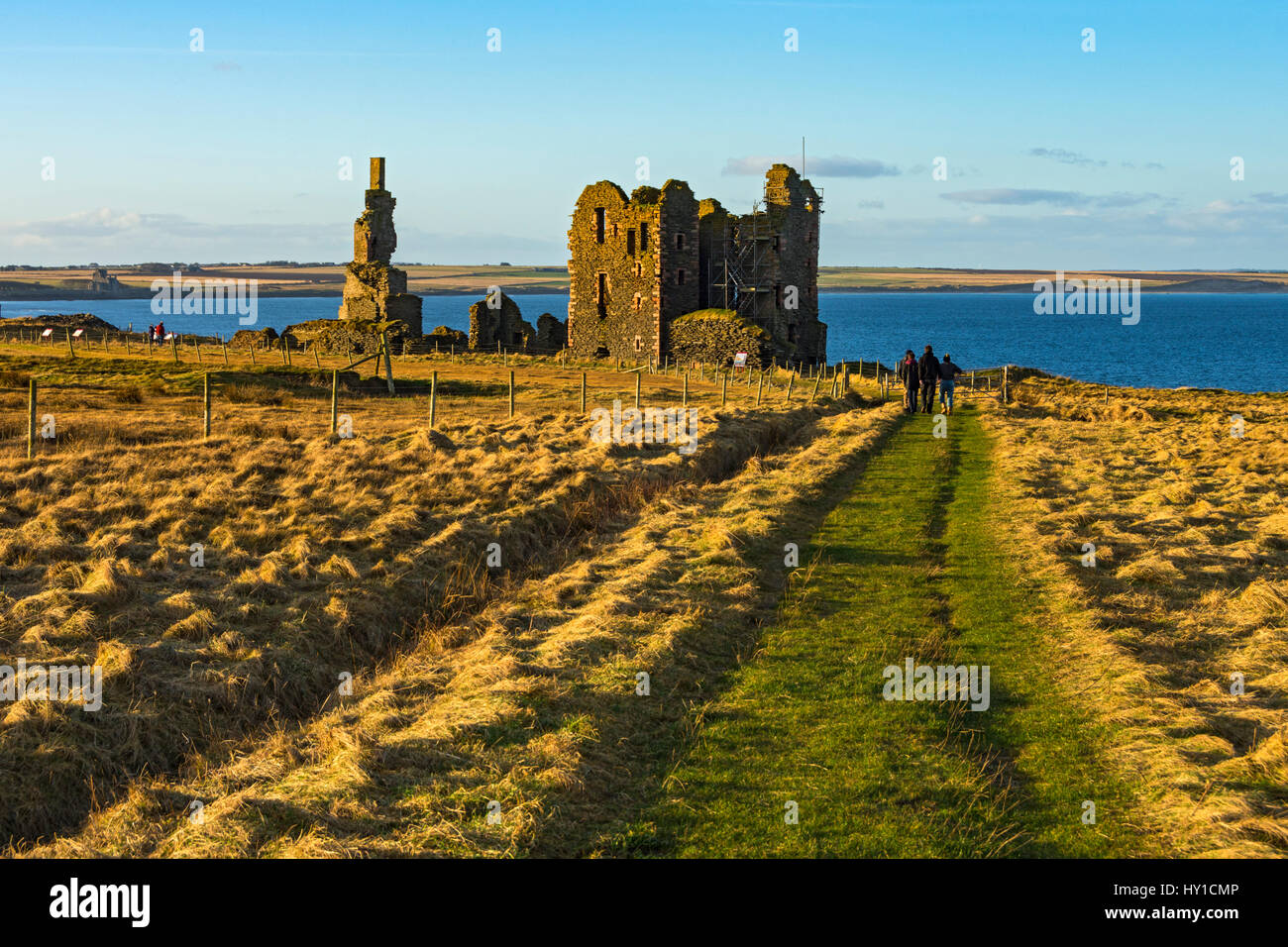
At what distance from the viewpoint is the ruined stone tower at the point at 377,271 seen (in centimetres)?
7312

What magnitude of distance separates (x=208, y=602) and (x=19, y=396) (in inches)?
1077

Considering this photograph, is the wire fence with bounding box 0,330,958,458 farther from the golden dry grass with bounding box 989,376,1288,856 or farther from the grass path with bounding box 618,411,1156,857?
the grass path with bounding box 618,411,1156,857

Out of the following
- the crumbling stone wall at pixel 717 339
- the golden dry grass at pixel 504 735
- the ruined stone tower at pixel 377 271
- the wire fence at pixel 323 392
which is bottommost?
the golden dry grass at pixel 504 735

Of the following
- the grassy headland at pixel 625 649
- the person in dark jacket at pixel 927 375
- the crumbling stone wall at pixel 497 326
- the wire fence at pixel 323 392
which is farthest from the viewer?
the crumbling stone wall at pixel 497 326

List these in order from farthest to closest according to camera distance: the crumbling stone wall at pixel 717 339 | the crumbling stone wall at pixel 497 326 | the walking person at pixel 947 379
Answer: the crumbling stone wall at pixel 497 326 < the crumbling stone wall at pixel 717 339 < the walking person at pixel 947 379

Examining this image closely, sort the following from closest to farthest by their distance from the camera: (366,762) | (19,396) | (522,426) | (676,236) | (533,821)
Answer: (533,821) → (366,762) → (522,426) → (19,396) → (676,236)

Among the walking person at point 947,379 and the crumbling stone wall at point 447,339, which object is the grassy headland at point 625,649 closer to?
the walking person at point 947,379

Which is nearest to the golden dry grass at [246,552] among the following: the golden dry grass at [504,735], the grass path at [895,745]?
the golden dry grass at [504,735]

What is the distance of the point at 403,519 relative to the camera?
19578 millimetres

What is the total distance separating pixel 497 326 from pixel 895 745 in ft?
229

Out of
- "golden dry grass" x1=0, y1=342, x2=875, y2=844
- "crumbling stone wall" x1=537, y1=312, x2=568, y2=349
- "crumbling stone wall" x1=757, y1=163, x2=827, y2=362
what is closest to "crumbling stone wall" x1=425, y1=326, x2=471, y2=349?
"crumbling stone wall" x1=537, y1=312, x2=568, y2=349

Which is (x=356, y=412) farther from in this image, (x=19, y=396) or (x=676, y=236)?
(x=676, y=236)

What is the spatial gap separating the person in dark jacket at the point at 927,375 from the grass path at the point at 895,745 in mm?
21885
